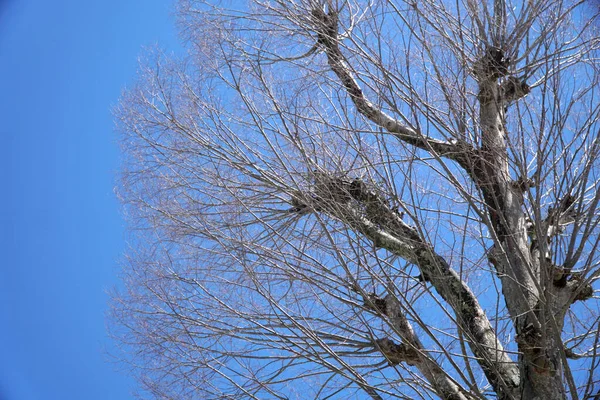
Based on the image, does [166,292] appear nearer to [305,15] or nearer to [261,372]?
[261,372]

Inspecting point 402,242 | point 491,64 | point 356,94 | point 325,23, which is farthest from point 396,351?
point 325,23

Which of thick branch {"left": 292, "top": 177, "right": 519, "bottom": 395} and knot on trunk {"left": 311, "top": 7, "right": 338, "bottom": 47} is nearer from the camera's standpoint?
thick branch {"left": 292, "top": 177, "right": 519, "bottom": 395}

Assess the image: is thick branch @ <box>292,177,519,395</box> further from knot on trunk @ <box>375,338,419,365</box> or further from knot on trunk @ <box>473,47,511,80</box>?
knot on trunk @ <box>473,47,511,80</box>

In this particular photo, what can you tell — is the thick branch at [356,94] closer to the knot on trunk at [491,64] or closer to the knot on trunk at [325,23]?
the knot on trunk at [325,23]

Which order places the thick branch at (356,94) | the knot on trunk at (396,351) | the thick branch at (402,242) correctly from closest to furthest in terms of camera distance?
the thick branch at (402,242) < the knot on trunk at (396,351) < the thick branch at (356,94)

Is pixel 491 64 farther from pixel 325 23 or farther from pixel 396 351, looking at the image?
pixel 396 351

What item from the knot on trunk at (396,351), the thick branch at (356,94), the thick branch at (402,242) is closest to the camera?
the thick branch at (402,242)

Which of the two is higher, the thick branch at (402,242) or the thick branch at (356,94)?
the thick branch at (356,94)

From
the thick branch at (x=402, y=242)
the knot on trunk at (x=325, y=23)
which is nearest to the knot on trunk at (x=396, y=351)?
the thick branch at (x=402, y=242)

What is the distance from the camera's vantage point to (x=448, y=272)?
3.35 m

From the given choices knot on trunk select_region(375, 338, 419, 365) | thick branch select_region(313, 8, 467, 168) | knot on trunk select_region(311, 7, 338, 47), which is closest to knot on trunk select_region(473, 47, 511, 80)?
thick branch select_region(313, 8, 467, 168)

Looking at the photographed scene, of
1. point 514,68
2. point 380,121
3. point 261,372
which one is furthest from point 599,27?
point 261,372

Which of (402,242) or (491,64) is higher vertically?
(491,64)

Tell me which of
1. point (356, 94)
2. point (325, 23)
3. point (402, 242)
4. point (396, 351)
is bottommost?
point (396, 351)
